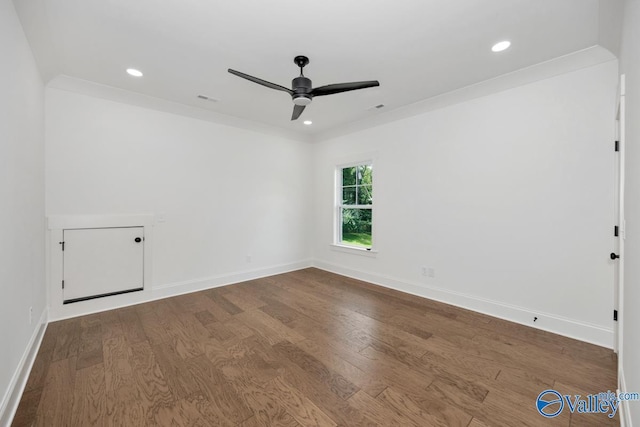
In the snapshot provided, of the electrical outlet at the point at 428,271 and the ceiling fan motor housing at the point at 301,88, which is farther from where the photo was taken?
the electrical outlet at the point at 428,271

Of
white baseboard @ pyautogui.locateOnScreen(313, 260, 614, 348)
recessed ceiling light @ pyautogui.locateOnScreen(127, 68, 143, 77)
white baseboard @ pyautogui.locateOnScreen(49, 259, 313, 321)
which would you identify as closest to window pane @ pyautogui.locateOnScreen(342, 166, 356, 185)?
white baseboard @ pyautogui.locateOnScreen(313, 260, 614, 348)

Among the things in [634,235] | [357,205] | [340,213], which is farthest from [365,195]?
[634,235]

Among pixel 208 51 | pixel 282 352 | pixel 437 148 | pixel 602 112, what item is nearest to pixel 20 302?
pixel 282 352

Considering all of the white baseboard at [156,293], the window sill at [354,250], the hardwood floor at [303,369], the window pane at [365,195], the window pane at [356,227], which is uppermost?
the window pane at [365,195]

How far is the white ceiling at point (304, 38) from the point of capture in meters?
1.98

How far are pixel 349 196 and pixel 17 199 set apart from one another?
4.28m

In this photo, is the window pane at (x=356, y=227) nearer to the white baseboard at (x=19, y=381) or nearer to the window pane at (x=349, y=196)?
the window pane at (x=349, y=196)

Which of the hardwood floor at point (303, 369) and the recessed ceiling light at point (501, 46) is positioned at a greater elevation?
the recessed ceiling light at point (501, 46)

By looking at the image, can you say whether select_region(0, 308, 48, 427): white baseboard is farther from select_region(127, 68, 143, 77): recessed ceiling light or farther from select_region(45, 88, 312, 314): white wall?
select_region(127, 68, 143, 77): recessed ceiling light

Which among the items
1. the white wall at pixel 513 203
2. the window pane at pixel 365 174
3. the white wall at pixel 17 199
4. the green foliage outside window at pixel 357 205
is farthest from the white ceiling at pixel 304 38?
the green foliage outside window at pixel 357 205

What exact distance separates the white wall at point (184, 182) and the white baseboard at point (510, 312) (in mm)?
2179

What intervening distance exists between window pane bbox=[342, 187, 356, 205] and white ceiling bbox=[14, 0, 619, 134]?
2091 millimetres

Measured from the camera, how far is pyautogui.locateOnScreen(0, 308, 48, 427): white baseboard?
1554mm

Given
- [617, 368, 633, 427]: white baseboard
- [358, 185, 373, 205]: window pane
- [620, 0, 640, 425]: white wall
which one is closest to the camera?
[620, 0, 640, 425]: white wall
